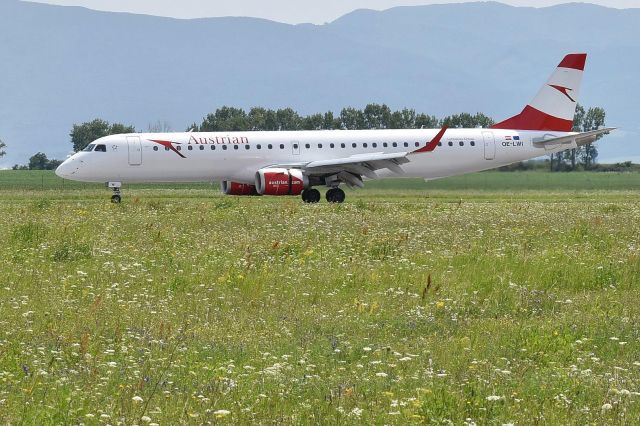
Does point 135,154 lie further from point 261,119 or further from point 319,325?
point 261,119

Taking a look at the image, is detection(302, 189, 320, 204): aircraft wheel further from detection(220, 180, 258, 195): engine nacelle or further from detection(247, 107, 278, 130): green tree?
detection(247, 107, 278, 130): green tree

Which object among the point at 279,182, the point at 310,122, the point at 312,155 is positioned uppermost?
the point at 310,122

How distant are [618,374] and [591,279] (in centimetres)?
654

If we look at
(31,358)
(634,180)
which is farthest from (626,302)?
(634,180)

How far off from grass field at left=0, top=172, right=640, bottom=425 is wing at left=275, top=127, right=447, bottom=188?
18578 mm

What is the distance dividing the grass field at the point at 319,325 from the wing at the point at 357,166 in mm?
18578

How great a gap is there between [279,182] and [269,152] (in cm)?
307

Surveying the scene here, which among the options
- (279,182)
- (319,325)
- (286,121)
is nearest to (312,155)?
(279,182)

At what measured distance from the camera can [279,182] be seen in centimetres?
4312

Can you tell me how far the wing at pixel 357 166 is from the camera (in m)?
44.2

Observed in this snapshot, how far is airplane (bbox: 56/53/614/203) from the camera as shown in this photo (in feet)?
146

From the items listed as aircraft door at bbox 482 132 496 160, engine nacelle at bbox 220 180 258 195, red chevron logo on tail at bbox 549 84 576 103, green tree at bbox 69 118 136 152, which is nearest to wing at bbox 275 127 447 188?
engine nacelle at bbox 220 180 258 195

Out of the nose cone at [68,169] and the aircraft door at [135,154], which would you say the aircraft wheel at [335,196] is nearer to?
the aircraft door at [135,154]

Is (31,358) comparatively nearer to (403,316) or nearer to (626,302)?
→ (403,316)
